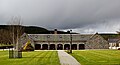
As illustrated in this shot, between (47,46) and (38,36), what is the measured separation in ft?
17.0

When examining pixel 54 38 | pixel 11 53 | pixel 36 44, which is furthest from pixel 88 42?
pixel 11 53

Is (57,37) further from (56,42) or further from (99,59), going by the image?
(99,59)

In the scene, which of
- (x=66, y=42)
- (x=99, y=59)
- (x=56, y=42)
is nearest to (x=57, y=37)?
(x=56, y=42)

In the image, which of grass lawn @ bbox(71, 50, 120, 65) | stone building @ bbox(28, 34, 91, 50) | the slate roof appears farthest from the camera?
the slate roof

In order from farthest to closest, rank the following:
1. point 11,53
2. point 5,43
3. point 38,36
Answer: point 5,43 → point 38,36 → point 11,53

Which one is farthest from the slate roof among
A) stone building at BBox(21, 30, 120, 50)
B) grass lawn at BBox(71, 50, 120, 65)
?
grass lawn at BBox(71, 50, 120, 65)

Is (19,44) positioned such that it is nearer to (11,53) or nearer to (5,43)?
(5,43)

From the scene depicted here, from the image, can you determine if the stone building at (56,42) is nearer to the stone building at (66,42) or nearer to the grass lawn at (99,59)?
the stone building at (66,42)

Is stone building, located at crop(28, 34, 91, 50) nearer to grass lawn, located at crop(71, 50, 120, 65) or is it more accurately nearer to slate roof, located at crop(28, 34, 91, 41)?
slate roof, located at crop(28, 34, 91, 41)

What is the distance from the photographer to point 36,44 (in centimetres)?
10156

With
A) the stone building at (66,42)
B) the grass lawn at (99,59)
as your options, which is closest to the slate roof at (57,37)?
the stone building at (66,42)

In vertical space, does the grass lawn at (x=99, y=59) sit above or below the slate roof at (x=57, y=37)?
below

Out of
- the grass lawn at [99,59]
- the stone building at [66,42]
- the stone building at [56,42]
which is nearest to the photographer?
the grass lawn at [99,59]

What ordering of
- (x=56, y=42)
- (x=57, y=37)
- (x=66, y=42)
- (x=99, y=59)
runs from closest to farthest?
(x=99, y=59), (x=56, y=42), (x=66, y=42), (x=57, y=37)
